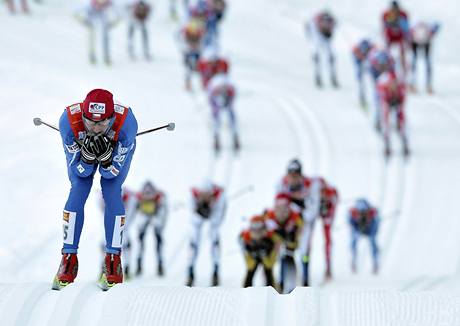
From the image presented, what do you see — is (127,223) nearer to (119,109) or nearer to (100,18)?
(119,109)

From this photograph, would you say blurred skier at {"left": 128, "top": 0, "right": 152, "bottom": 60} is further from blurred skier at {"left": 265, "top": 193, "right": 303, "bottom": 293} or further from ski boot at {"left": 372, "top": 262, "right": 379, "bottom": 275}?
blurred skier at {"left": 265, "top": 193, "right": 303, "bottom": 293}

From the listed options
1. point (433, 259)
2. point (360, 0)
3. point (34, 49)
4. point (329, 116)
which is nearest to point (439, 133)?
point (329, 116)

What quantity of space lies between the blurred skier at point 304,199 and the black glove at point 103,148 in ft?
16.6

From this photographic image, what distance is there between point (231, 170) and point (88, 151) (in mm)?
10049

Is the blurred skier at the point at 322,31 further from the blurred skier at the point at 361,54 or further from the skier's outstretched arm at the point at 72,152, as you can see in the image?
the skier's outstretched arm at the point at 72,152

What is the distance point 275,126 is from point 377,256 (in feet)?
16.6

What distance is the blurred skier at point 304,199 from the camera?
11688mm

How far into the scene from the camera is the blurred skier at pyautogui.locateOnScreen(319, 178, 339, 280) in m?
12.5

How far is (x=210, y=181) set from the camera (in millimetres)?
12227

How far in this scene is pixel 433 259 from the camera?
557 inches

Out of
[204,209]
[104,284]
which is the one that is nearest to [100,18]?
[204,209]

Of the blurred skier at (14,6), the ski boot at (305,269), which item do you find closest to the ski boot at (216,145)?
the ski boot at (305,269)

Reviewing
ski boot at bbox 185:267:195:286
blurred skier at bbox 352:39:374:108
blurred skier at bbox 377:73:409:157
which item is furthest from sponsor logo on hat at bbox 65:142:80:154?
blurred skier at bbox 352:39:374:108

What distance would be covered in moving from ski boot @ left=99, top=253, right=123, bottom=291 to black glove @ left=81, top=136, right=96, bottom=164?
2.34 ft
